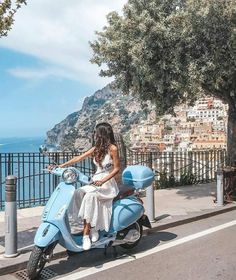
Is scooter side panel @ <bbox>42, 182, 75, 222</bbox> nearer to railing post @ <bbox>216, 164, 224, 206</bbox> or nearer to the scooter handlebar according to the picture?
the scooter handlebar

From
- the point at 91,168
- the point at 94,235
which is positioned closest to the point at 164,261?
the point at 94,235

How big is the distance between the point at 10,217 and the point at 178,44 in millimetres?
6183

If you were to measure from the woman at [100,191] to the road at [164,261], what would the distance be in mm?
433

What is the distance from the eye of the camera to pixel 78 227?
5.58 m

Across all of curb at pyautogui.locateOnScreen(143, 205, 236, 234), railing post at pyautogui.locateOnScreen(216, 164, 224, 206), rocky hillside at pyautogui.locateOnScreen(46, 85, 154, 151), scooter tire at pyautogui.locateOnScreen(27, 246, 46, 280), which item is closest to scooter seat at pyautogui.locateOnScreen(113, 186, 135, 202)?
curb at pyautogui.locateOnScreen(143, 205, 236, 234)

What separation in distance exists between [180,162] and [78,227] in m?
8.68

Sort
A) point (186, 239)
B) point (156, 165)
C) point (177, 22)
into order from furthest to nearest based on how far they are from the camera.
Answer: point (156, 165)
point (177, 22)
point (186, 239)

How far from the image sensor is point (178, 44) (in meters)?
9.84

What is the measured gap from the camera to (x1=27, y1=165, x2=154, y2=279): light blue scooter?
4.88 metres

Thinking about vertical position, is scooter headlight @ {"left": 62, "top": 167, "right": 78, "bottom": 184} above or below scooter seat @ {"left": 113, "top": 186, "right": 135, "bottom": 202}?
above

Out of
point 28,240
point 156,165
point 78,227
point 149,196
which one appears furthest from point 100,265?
point 156,165

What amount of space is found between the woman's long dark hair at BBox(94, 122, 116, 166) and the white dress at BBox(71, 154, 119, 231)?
0.24ft

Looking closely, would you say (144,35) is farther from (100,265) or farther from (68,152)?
(100,265)

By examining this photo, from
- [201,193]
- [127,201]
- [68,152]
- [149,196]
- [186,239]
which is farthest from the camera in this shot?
[201,193]
